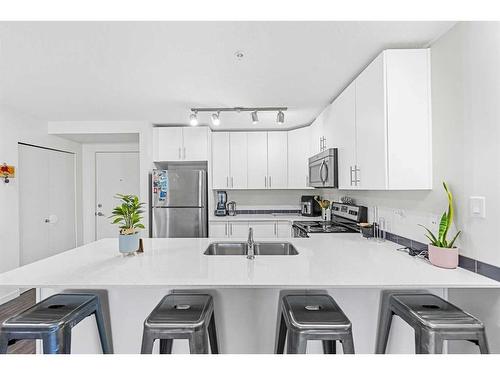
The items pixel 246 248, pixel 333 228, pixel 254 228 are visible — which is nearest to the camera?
pixel 246 248

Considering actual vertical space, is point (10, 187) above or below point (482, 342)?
above

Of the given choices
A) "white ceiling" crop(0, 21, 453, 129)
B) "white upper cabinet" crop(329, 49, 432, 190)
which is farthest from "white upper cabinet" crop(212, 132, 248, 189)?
"white upper cabinet" crop(329, 49, 432, 190)

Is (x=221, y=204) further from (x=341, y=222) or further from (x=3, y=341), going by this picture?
(x=3, y=341)

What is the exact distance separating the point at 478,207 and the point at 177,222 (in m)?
3.09

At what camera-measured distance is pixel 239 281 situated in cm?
125

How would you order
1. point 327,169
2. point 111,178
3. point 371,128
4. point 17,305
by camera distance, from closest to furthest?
point 371,128 < point 327,169 < point 17,305 < point 111,178

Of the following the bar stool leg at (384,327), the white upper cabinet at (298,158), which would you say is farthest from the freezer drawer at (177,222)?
the bar stool leg at (384,327)

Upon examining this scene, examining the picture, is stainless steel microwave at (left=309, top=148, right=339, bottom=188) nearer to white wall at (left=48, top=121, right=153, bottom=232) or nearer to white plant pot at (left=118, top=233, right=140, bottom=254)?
white plant pot at (left=118, top=233, right=140, bottom=254)

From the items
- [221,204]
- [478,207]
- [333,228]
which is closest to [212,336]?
[478,207]

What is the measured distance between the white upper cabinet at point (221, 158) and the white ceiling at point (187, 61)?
3.44ft

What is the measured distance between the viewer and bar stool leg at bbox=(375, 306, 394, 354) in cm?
142

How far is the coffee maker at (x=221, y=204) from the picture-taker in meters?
3.96

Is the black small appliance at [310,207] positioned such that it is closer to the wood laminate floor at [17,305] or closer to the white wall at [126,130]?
the white wall at [126,130]

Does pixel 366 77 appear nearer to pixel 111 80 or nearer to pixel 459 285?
pixel 459 285
